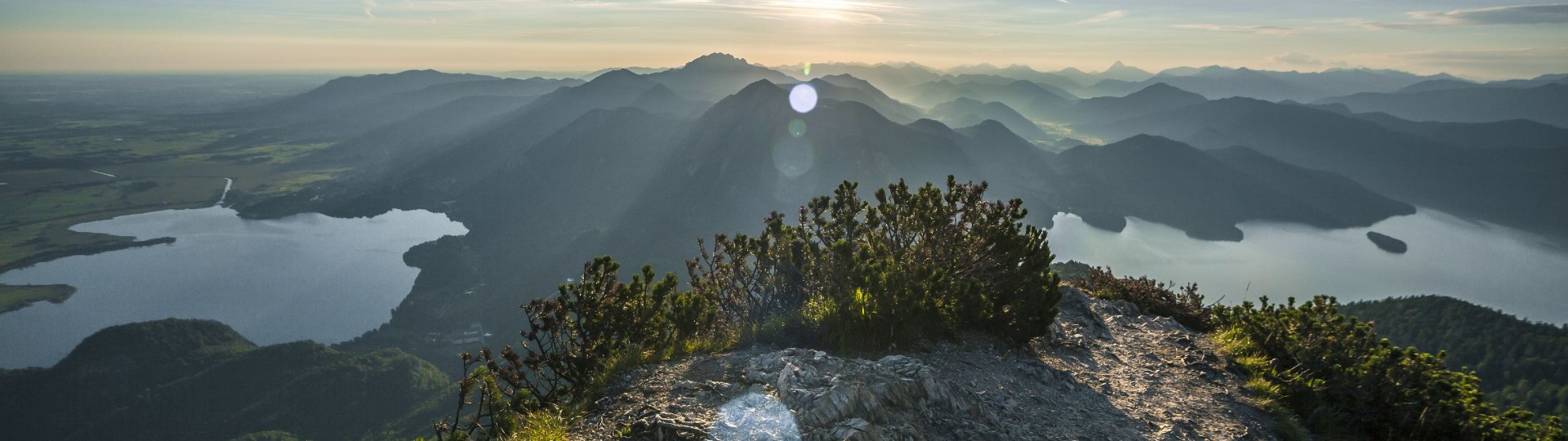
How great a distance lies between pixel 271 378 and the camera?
3273 inches

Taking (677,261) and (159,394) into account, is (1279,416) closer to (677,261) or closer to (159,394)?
(159,394)

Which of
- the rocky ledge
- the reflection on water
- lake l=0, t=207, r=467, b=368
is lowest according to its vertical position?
lake l=0, t=207, r=467, b=368

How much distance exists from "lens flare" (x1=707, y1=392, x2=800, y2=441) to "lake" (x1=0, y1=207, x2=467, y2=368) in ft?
437

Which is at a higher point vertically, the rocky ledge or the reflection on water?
the rocky ledge

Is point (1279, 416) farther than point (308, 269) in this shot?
No

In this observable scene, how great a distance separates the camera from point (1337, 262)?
5955 inches

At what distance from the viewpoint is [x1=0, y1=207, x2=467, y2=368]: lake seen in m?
116

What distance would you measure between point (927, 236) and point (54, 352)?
162 metres

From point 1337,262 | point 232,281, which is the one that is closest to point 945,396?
point 232,281

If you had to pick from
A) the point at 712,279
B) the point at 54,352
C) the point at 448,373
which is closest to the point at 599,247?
the point at 448,373

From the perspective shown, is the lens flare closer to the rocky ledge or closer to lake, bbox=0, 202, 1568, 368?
the rocky ledge

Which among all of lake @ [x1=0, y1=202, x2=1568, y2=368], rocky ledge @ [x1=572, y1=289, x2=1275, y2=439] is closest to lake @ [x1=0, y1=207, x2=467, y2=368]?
lake @ [x1=0, y1=202, x2=1568, y2=368]

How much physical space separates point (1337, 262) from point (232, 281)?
26718cm

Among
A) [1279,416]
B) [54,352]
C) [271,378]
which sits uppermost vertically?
[1279,416]
